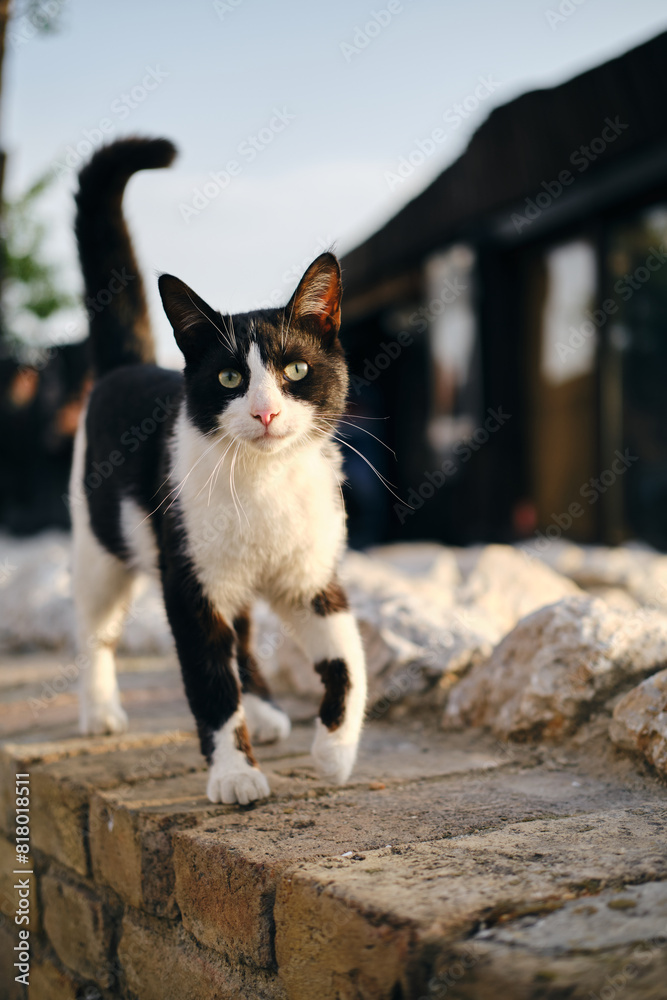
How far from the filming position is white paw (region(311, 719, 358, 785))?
2.07m

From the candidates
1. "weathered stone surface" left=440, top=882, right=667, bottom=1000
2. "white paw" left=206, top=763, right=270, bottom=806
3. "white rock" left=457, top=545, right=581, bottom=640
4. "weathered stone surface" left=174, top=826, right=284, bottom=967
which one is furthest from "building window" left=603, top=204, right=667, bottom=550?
"weathered stone surface" left=440, top=882, right=667, bottom=1000

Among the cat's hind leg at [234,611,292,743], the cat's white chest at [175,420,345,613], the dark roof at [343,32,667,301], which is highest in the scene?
the dark roof at [343,32,667,301]

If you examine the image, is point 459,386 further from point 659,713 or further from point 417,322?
point 659,713

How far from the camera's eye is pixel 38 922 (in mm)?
2557

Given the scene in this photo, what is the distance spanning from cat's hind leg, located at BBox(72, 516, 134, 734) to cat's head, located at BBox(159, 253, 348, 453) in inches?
37.7

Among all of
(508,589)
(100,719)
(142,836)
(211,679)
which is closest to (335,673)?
(211,679)

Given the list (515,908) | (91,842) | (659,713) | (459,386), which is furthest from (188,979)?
(459,386)

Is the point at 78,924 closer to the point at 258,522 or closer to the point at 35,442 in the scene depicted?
the point at 258,522

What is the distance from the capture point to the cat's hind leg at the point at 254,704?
8.45 ft

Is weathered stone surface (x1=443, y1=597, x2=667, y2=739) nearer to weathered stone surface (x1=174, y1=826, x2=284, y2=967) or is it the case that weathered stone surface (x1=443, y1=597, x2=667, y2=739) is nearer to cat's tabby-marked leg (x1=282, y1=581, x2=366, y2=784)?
cat's tabby-marked leg (x1=282, y1=581, x2=366, y2=784)

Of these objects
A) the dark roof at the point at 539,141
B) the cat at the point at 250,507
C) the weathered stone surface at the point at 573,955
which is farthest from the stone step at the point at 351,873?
the dark roof at the point at 539,141

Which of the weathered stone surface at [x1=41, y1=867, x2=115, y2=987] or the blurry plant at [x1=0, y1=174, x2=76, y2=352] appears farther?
Answer: the blurry plant at [x1=0, y1=174, x2=76, y2=352]

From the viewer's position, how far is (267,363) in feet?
6.55

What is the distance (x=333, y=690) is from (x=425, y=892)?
0.84 metres
